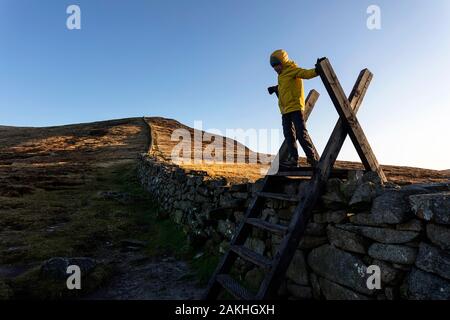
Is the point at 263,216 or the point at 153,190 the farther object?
the point at 153,190

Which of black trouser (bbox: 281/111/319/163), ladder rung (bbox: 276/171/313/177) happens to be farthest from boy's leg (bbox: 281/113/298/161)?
ladder rung (bbox: 276/171/313/177)

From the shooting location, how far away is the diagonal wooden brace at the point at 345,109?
17.9 feet

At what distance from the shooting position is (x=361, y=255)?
4867 millimetres

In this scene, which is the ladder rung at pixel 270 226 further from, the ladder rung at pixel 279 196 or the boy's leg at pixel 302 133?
the boy's leg at pixel 302 133

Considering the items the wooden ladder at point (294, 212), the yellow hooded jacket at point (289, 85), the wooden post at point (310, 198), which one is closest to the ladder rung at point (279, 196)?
the wooden ladder at point (294, 212)

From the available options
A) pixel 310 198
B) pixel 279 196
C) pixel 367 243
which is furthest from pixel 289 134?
pixel 367 243

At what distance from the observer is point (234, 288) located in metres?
5.06

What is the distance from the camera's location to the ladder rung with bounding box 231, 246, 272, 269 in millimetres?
4879
